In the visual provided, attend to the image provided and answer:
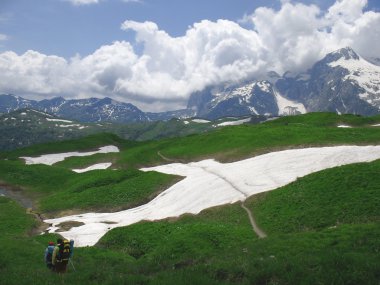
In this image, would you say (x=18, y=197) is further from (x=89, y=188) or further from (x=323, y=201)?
(x=323, y=201)

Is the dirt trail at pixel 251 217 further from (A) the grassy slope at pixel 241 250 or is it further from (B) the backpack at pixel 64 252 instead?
(B) the backpack at pixel 64 252

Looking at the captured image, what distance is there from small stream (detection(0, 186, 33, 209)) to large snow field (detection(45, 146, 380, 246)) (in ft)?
67.5

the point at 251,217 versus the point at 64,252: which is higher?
the point at 64,252

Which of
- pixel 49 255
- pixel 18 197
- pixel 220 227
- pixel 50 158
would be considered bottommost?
pixel 18 197

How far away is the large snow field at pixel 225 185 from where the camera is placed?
185ft

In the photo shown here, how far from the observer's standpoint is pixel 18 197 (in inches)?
3607

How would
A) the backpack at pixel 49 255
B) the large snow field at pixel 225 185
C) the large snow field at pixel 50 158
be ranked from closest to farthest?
the backpack at pixel 49 255, the large snow field at pixel 225 185, the large snow field at pixel 50 158

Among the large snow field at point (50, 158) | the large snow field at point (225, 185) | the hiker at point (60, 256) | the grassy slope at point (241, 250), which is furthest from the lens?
the large snow field at point (50, 158)

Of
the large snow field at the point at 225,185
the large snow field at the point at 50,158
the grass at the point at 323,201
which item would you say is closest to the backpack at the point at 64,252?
the grass at the point at 323,201

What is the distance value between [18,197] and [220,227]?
65688mm

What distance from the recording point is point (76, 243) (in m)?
49.9

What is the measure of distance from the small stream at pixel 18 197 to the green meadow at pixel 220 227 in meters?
1.88

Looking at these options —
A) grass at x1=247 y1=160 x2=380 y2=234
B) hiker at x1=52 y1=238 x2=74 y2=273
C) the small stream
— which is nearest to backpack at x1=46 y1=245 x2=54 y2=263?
hiker at x1=52 y1=238 x2=74 y2=273

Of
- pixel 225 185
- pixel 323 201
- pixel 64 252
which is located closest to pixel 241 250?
pixel 64 252
